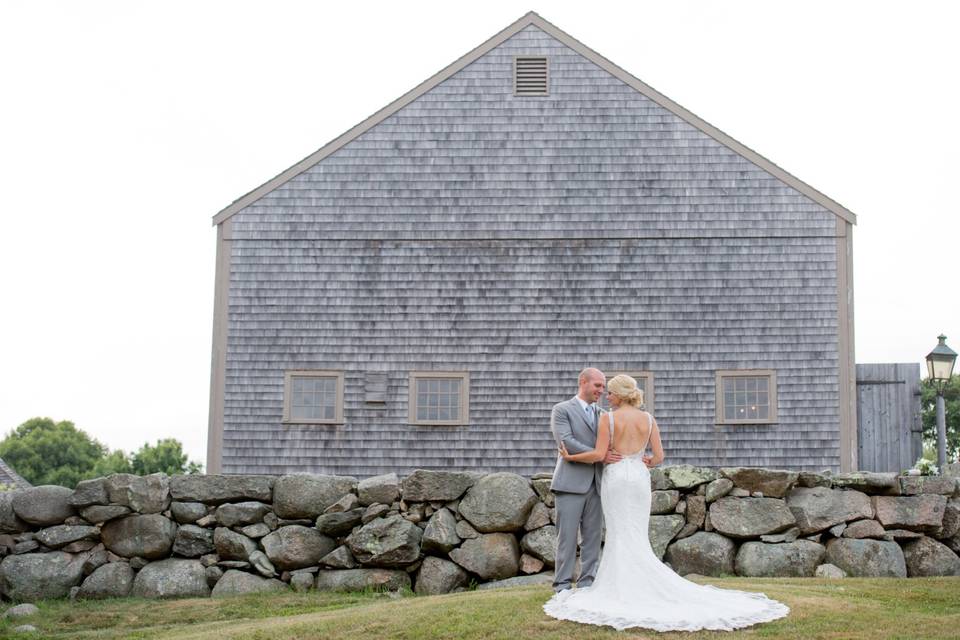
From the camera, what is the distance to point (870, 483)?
13391mm

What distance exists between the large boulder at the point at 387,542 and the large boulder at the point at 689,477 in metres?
2.99

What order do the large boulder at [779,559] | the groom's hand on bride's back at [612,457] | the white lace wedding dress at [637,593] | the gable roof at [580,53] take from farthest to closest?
the gable roof at [580,53]
the large boulder at [779,559]
the groom's hand on bride's back at [612,457]
the white lace wedding dress at [637,593]

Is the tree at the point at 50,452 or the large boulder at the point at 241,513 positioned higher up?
the large boulder at the point at 241,513

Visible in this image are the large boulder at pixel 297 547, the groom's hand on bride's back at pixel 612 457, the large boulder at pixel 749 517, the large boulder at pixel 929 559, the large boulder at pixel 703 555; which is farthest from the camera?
the large boulder at pixel 297 547

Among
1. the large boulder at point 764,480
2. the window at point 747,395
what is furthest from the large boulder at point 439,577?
the window at point 747,395

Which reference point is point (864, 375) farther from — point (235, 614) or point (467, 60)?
point (235, 614)

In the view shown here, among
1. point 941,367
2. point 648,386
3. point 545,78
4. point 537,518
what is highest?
point 545,78

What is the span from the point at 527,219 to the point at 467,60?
299cm

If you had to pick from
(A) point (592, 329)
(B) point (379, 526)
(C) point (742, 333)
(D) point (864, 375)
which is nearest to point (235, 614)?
(B) point (379, 526)

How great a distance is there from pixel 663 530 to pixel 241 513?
16.4 feet

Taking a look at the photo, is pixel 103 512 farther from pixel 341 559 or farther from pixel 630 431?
pixel 630 431

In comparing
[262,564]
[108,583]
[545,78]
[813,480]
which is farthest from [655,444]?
[545,78]

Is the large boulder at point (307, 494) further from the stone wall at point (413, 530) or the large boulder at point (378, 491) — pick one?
the large boulder at point (378, 491)

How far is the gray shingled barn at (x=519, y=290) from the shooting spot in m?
18.8
